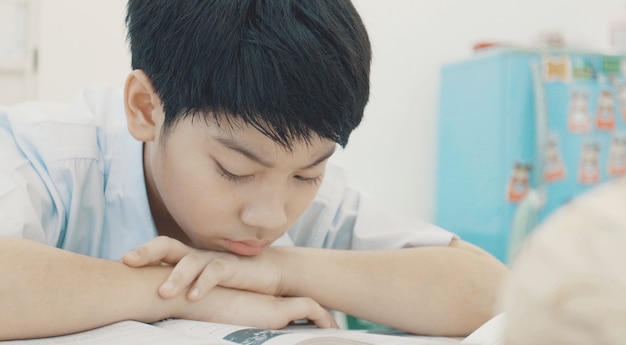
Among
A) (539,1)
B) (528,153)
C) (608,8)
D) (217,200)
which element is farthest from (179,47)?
(608,8)

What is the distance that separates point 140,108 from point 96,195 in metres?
0.13

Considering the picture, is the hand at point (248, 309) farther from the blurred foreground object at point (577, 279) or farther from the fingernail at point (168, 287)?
the blurred foreground object at point (577, 279)

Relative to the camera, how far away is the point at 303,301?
80cm

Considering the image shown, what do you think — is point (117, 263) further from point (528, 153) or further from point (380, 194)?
point (380, 194)

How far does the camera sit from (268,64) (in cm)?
79

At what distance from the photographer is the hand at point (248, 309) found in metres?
0.75

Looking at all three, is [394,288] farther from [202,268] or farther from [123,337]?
[123,337]

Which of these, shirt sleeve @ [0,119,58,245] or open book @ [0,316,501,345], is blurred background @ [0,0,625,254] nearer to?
shirt sleeve @ [0,119,58,245]

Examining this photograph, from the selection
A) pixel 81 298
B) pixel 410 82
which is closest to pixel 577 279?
pixel 81 298

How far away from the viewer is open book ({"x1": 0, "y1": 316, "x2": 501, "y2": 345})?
559 millimetres

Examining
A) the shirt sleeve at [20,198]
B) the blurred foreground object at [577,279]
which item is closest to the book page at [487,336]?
the blurred foreground object at [577,279]

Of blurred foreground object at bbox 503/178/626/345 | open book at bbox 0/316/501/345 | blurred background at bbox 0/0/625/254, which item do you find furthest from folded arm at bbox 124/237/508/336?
blurred background at bbox 0/0/625/254

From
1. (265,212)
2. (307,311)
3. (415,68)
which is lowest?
(307,311)

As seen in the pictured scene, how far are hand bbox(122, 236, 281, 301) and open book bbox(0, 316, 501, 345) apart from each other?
0.13 ft
